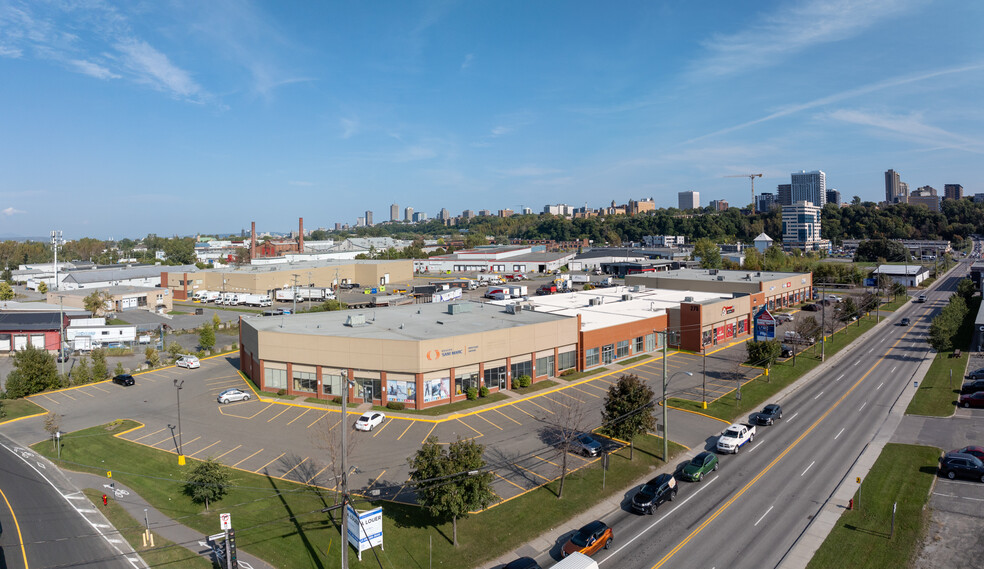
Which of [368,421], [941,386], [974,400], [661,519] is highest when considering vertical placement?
[368,421]

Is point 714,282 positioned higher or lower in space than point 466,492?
higher

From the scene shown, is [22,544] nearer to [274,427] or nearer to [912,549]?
[274,427]

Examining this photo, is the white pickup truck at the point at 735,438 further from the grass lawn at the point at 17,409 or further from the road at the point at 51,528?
the grass lawn at the point at 17,409

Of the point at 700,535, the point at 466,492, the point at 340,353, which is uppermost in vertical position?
the point at 340,353

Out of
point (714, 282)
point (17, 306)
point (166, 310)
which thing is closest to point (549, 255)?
point (714, 282)

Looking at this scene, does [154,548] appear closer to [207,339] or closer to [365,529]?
[365,529]

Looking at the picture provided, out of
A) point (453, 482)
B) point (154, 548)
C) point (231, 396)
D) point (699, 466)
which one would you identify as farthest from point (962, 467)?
point (231, 396)

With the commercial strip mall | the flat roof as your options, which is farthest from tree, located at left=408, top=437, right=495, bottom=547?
the flat roof
